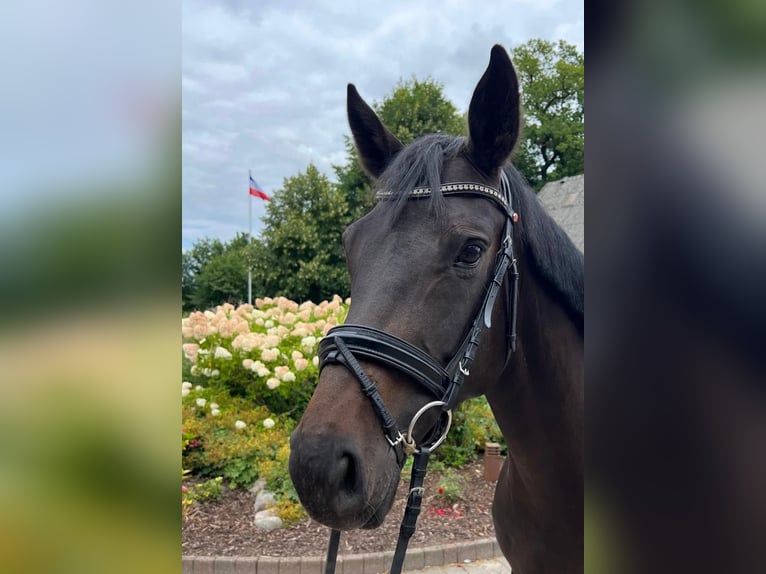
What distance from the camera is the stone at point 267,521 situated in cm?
457

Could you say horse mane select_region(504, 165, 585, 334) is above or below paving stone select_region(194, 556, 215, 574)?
above

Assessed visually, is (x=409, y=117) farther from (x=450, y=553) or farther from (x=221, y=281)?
(x=450, y=553)

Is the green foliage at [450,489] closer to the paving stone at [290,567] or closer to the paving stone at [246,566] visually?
the paving stone at [290,567]

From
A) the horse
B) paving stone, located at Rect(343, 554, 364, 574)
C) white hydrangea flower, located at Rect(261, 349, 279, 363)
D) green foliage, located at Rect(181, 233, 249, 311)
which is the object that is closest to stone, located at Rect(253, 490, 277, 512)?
paving stone, located at Rect(343, 554, 364, 574)

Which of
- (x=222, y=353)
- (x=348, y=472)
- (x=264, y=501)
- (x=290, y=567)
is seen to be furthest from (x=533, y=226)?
(x=222, y=353)

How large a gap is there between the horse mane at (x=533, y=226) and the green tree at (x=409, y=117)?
808 inches

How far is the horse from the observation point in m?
1.30

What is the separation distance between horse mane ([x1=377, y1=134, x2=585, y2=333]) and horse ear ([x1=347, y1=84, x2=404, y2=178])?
10.6 inches

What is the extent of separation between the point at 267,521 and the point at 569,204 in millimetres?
10047

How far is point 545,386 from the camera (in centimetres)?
182

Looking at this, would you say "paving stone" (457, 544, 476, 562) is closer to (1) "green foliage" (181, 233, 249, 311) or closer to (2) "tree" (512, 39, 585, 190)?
(2) "tree" (512, 39, 585, 190)

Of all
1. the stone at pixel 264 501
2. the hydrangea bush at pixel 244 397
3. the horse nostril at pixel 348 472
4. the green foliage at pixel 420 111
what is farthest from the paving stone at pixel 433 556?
the green foliage at pixel 420 111

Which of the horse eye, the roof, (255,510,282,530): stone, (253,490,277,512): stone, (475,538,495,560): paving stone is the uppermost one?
the roof
